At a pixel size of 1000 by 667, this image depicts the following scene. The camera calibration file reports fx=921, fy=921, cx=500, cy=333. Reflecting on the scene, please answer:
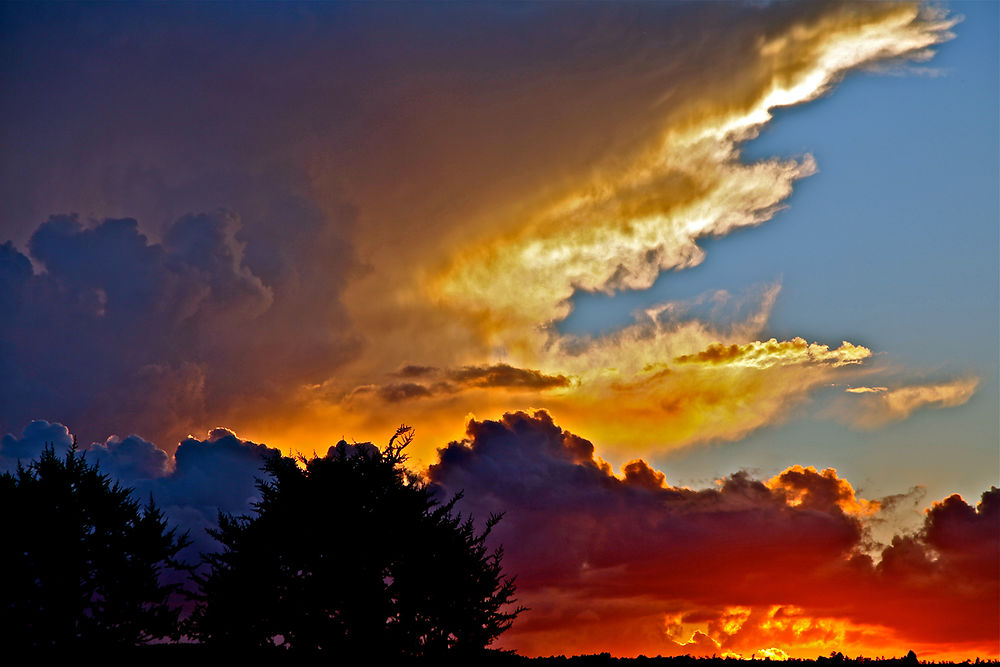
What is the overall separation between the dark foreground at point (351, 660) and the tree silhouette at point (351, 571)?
1.23 m

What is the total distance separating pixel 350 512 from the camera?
5138 centimetres

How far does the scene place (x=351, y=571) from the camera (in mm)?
49938

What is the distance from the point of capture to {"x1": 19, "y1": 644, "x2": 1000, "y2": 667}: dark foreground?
138ft

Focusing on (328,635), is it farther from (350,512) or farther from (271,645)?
(350,512)

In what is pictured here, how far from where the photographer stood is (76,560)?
5034cm

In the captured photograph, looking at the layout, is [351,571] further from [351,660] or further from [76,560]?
[76,560]

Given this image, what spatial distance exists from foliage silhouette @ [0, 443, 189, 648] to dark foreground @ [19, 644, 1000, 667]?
160 centimetres

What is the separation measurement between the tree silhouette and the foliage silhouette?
11.2ft

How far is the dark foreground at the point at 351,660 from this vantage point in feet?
138

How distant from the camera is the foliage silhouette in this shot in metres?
48.2

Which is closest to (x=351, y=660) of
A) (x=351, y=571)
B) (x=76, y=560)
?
(x=351, y=571)

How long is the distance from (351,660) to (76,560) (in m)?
16.5

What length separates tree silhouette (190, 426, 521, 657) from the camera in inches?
1930

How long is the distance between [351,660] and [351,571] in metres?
4.86
